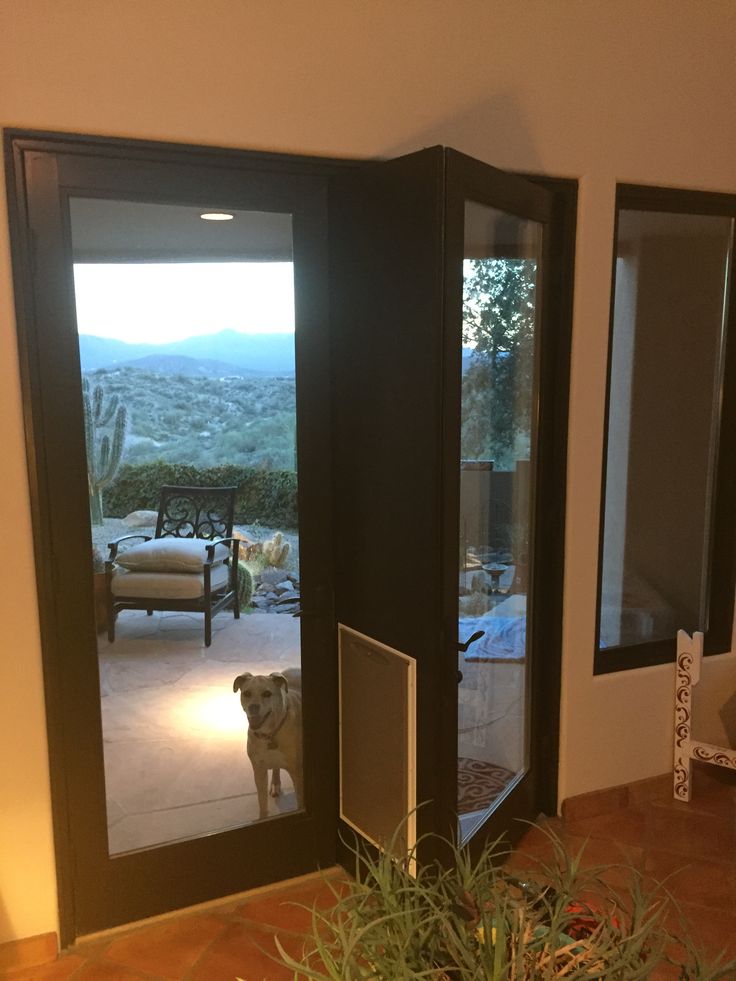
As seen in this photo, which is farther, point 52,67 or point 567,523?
point 567,523

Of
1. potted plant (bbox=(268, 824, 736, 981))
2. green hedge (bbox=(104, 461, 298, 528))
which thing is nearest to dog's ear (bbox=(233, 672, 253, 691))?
green hedge (bbox=(104, 461, 298, 528))

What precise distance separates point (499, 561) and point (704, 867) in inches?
46.5

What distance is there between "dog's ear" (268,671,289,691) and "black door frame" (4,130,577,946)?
0.13 m

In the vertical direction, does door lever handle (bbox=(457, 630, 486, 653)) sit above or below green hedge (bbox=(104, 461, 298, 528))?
A: below

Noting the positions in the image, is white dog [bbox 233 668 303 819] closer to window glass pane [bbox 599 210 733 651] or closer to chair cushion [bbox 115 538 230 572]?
chair cushion [bbox 115 538 230 572]

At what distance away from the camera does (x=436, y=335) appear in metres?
2.10

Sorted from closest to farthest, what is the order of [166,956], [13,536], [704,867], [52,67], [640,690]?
[52,67] → [13,536] → [166,956] → [704,867] → [640,690]

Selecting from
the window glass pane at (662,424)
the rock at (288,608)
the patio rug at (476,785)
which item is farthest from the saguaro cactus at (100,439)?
the window glass pane at (662,424)

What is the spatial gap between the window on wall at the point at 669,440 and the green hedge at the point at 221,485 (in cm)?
115

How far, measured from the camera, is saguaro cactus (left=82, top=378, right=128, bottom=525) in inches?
88.7

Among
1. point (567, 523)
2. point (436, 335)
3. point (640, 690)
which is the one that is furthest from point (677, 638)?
point (436, 335)

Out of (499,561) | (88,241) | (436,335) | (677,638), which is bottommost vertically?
(677,638)

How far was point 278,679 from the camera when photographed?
260cm

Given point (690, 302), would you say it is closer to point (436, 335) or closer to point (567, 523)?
point (567, 523)
